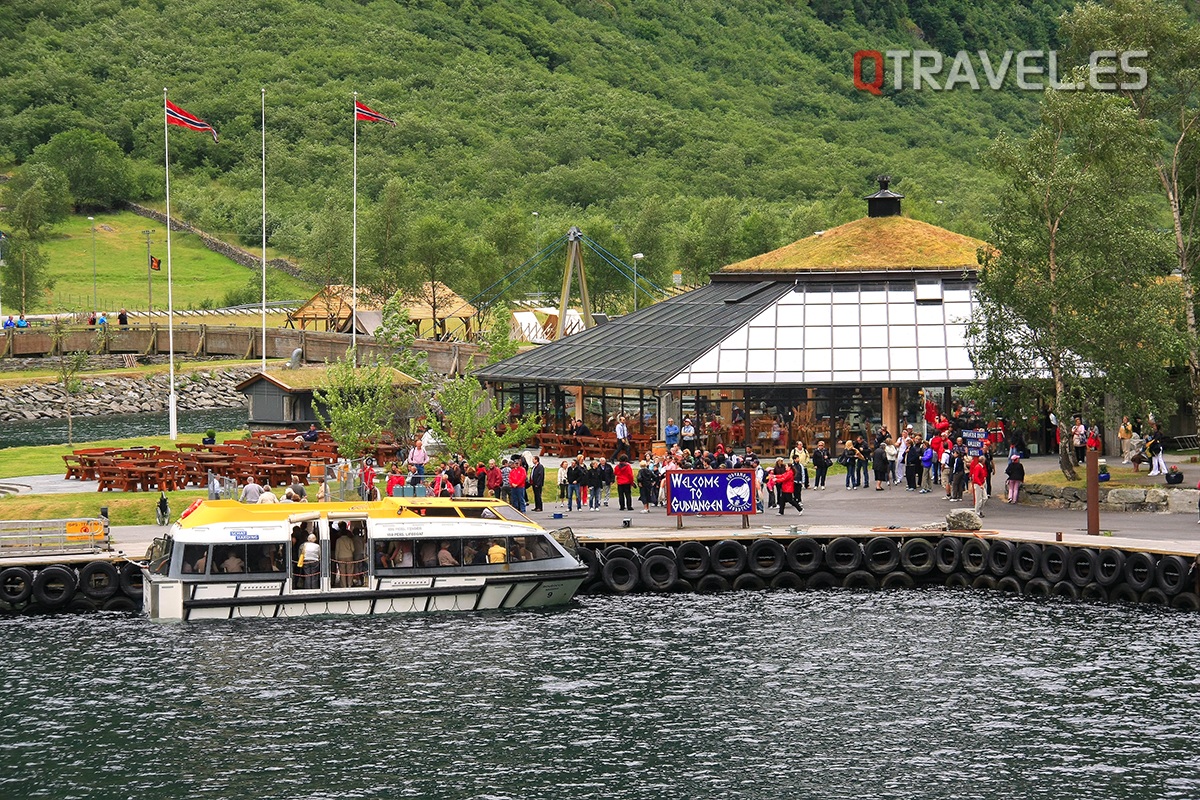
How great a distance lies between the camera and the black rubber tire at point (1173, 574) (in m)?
51.3

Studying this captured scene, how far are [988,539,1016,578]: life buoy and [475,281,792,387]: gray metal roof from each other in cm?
2065

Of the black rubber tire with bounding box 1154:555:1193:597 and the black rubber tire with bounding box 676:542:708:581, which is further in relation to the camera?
the black rubber tire with bounding box 676:542:708:581

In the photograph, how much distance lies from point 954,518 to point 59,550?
92.5 feet

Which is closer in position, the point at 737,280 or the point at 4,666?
the point at 4,666

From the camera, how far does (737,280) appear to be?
286ft

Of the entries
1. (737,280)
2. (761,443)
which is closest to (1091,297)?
(761,443)

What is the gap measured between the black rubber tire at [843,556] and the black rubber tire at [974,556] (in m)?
3.26

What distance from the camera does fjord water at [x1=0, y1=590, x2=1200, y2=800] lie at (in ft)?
125

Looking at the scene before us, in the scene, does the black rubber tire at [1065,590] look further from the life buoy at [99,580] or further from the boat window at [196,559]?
the life buoy at [99,580]

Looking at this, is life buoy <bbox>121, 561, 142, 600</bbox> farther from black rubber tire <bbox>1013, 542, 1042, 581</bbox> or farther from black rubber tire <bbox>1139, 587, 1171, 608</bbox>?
black rubber tire <bbox>1139, 587, 1171, 608</bbox>

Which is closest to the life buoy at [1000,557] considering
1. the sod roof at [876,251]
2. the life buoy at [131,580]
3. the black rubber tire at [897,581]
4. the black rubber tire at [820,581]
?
the black rubber tire at [897,581]

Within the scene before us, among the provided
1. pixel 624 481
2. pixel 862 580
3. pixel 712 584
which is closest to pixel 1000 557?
pixel 862 580

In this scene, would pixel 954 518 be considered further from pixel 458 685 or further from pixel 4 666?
pixel 4 666

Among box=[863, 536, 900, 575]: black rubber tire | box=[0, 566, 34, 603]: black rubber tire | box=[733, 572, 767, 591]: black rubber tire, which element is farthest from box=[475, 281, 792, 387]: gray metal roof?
box=[0, 566, 34, 603]: black rubber tire
